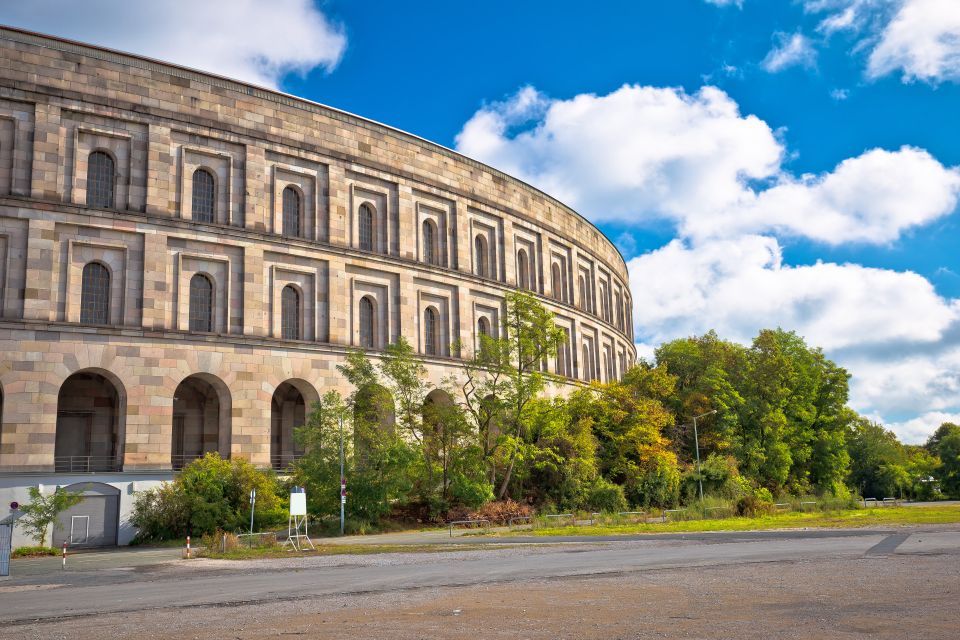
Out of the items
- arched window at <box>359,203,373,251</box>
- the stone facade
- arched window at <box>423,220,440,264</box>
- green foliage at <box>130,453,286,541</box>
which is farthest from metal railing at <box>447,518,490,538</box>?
arched window at <box>423,220,440,264</box>

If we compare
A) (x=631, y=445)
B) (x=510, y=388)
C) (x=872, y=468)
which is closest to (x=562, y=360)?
(x=631, y=445)

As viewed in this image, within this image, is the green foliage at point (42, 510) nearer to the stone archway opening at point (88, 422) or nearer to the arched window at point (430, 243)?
the stone archway opening at point (88, 422)

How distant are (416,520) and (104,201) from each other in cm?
1985

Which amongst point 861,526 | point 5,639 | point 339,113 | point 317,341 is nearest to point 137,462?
point 317,341

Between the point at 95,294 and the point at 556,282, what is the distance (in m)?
32.2

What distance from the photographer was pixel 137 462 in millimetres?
36500

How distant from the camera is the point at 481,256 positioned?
5434cm

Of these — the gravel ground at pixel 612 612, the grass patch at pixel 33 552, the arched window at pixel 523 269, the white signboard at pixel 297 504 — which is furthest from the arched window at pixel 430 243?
the gravel ground at pixel 612 612

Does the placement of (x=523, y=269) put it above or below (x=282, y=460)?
above

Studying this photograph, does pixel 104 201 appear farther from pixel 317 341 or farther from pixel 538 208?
pixel 538 208

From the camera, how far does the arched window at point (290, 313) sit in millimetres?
43031

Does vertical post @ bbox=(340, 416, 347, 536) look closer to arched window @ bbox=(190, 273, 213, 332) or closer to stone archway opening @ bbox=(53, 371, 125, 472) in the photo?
arched window @ bbox=(190, 273, 213, 332)

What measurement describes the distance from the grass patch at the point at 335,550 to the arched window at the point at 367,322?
18460 millimetres

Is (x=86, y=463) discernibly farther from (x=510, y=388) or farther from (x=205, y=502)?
(x=510, y=388)
